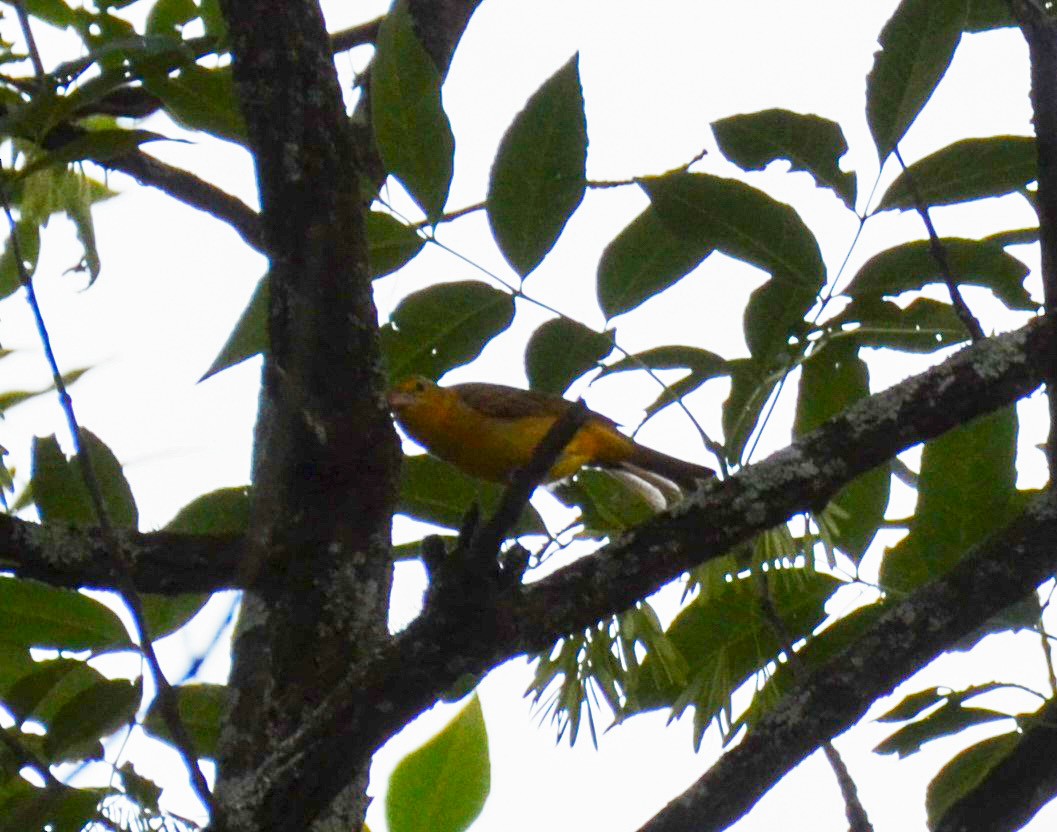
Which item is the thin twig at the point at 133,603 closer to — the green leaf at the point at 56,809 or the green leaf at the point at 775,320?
the green leaf at the point at 56,809

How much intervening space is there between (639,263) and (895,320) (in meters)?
0.41

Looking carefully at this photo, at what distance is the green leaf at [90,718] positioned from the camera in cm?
176

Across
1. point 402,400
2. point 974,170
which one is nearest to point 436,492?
point 974,170

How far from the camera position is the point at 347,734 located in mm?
1555

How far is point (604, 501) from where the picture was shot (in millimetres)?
2447

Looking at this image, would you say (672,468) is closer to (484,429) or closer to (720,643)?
(484,429)

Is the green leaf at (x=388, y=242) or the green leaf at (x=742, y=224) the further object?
the green leaf at (x=388, y=242)

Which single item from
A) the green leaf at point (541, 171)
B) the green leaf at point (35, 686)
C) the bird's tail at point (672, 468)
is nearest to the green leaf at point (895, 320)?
the green leaf at point (541, 171)

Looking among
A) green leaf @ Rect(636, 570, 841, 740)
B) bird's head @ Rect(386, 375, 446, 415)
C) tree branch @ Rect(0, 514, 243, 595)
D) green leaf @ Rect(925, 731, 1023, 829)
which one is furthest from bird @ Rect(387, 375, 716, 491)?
tree branch @ Rect(0, 514, 243, 595)

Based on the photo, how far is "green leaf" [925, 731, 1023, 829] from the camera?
2170mm

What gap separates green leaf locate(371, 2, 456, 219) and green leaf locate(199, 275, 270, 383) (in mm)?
301

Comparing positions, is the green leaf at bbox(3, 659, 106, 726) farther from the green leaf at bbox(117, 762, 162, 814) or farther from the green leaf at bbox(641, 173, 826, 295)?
the green leaf at bbox(641, 173, 826, 295)

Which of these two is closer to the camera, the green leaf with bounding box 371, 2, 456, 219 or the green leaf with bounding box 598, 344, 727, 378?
the green leaf with bounding box 371, 2, 456, 219

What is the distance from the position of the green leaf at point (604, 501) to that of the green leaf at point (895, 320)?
429 millimetres
